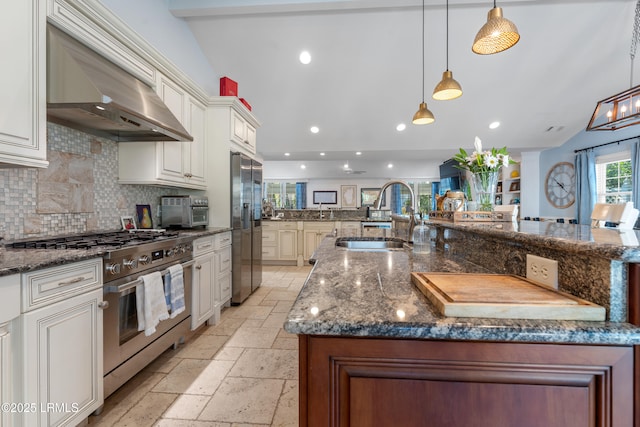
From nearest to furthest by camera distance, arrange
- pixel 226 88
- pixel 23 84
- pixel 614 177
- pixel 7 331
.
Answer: pixel 7 331
pixel 23 84
pixel 226 88
pixel 614 177

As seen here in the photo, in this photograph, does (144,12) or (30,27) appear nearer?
(30,27)

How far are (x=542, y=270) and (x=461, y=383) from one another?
413 mm

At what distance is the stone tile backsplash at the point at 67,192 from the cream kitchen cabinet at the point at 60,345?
67cm

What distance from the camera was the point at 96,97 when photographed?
161 cm

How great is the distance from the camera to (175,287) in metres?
2.07

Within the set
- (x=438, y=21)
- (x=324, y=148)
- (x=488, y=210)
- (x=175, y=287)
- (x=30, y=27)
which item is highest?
(x=438, y=21)

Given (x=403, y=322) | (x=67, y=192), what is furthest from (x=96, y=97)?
(x=403, y=322)

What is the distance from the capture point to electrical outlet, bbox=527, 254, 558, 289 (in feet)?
2.52

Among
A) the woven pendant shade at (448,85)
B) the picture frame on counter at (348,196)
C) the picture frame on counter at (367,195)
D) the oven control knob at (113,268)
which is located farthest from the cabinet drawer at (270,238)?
the picture frame on counter at (367,195)

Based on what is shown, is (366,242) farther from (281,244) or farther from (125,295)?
(281,244)

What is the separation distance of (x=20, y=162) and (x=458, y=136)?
18.6ft

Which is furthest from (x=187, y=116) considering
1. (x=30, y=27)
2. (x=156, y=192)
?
(x=30, y=27)

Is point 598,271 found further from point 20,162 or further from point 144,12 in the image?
point 144,12

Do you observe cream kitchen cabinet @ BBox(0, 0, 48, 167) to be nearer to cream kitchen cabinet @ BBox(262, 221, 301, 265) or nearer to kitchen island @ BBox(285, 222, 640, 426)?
kitchen island @ BBox(285, 222, 640, 426)
